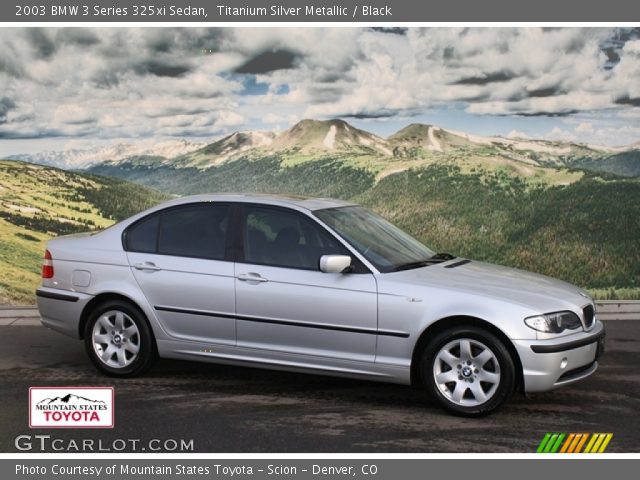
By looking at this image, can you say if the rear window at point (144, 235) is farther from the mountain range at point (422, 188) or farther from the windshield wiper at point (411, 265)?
the mountain range at point (422, 188)

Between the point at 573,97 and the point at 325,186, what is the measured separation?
336 centimetres

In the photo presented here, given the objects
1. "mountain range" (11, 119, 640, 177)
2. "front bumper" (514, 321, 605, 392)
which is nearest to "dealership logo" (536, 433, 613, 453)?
"front bumper" (514, 321, 605, 392)

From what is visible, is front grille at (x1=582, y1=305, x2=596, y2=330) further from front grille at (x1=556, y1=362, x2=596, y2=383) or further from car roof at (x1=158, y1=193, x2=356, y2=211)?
car roof at (x1=158, y1=193, x2=356, y2=211)

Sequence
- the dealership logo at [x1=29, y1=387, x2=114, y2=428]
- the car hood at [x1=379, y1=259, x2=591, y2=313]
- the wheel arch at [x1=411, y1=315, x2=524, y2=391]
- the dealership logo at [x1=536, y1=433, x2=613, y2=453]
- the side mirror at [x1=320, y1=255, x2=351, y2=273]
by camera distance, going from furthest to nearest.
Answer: the side mirror at [x1=320, y1=255, x2=351, y2=273] → the car hood at [x1=379, y1=259, x2=591, y2=313] → the wheel arch at [x1=411, y1=315, x2=524, y2=391] → the dealership logo at [x1=29, y1=387, x2=114, y2=428] → the dealership logo at [x1=536, y1=433, x2=613, y2=453]

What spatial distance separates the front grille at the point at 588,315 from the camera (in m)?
6.77

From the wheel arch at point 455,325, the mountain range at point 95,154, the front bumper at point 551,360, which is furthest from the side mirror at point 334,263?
the mountain range at point 95,154

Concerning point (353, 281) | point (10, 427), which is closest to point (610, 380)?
point (353, 281)

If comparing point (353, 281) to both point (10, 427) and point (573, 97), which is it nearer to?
point (10, 427)

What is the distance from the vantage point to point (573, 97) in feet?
39.3

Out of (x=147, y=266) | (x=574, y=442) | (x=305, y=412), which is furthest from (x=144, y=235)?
(x=574, y=442)

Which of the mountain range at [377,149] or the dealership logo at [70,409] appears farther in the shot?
the mountain range at [377,149]

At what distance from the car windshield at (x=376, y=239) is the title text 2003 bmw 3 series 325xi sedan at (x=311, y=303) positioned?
17 millimetres

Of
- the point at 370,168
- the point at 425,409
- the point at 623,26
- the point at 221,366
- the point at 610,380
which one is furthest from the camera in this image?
the point at 370,168

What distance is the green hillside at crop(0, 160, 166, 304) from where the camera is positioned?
1143 centimetres
